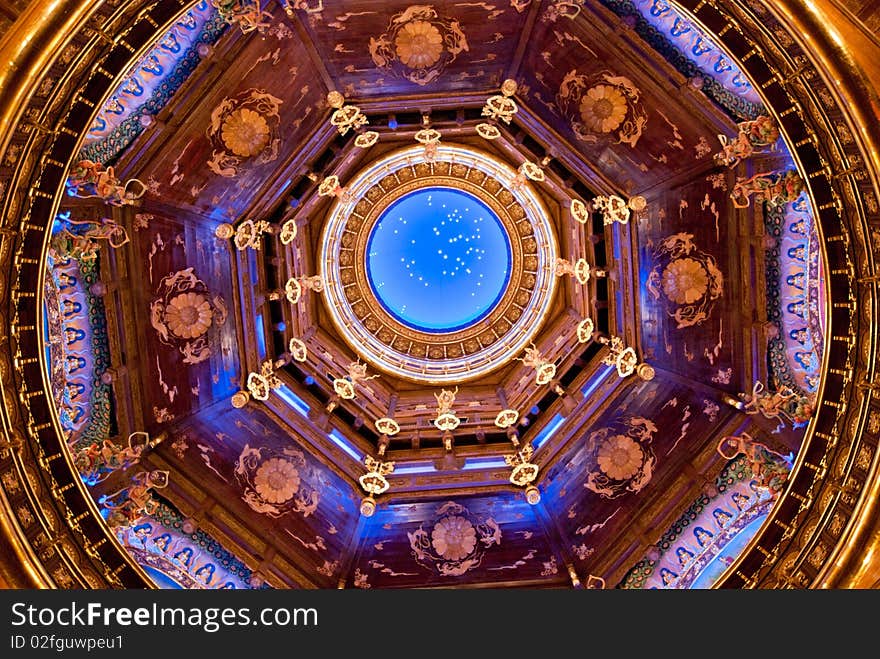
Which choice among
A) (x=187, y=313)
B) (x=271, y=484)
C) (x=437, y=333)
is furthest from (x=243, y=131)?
(x=271, y=484)

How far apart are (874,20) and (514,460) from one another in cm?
1102

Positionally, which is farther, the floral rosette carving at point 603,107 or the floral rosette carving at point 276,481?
the floral rosette carving at point 276,481

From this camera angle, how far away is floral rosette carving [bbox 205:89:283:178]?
14.3 meters

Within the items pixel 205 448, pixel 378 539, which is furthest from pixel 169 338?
pixel 378 539

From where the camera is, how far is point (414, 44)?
1415 cm

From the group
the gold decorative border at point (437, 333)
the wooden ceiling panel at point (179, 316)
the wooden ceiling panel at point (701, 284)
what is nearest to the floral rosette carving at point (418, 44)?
the gold decorative border at point (437, 333)

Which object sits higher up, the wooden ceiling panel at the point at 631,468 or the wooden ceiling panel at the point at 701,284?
the wooden ceiling panel at the point at 701,284

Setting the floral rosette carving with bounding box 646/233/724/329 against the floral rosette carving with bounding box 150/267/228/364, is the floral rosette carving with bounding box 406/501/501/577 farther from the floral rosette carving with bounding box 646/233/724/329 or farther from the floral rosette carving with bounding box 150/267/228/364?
the floral rosette carving with bounding box 150/267/228/364

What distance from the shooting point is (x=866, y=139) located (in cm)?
936

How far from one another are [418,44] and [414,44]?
3.3 inches

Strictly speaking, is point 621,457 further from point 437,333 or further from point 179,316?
point 179,316

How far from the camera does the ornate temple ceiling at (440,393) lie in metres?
13.7

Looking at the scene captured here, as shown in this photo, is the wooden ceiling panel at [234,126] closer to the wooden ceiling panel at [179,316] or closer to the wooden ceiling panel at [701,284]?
the wooden ceiling panel at [179,316]

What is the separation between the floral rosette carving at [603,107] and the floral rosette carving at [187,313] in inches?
357
